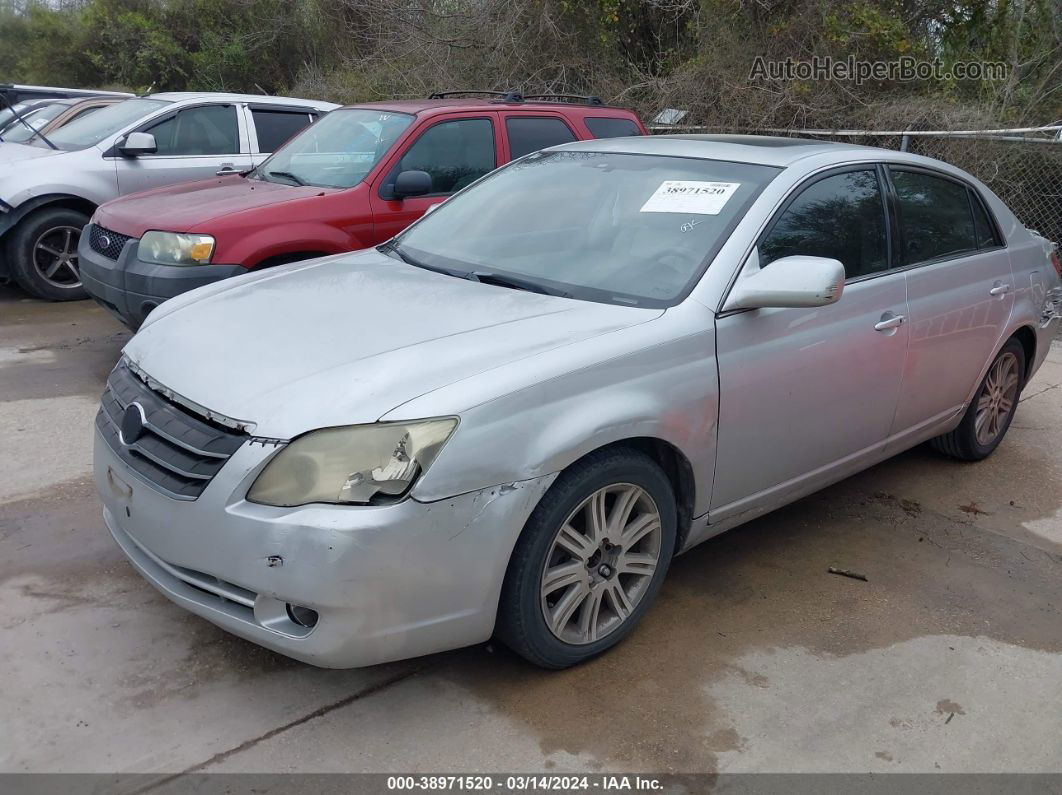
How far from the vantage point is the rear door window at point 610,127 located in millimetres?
7332

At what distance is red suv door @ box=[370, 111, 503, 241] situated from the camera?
6.23m

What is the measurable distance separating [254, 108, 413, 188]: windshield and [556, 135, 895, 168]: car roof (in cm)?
222

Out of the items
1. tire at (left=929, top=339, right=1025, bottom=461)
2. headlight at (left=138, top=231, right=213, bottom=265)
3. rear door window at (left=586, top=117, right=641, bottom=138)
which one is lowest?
tire at (left=929, top=339, right=1025, bottom=461)

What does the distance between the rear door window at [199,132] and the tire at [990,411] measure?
243 inches

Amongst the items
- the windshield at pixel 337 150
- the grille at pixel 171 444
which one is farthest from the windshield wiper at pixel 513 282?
the windshield at pixel 337 150

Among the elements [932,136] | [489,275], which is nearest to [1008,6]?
[932,136]

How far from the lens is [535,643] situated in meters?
2.99

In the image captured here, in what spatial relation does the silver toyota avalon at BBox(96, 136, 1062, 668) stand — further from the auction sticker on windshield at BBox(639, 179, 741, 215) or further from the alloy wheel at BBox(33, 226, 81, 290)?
the alloy wheel at BBox(33, 226, 81, 290)

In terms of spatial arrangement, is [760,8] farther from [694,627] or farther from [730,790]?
[730,790]

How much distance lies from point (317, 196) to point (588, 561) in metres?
3.66

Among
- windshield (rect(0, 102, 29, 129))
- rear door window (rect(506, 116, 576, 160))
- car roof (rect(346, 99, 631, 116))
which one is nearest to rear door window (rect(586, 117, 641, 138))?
car roof (rect(346, 99, 631, 116))

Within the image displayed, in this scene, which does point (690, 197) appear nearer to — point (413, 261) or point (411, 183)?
point (413, 261)

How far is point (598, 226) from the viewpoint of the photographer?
3.85 m

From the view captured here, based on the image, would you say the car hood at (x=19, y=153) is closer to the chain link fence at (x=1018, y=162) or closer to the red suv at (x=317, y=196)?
the red suv at (x=317, y=196)
